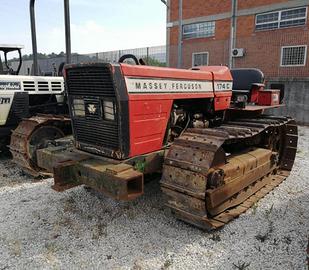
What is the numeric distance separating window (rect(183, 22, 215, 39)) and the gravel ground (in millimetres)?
16673

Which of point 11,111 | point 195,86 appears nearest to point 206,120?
point 195,86

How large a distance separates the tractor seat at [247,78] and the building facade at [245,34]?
1019cm

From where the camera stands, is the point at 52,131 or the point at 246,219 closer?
the point at 246,219

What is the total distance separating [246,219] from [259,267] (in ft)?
3.07

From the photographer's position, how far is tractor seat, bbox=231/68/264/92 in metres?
5.87

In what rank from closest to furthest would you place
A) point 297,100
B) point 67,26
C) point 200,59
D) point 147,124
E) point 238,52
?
point 147,124 → point 67,26 → point 297,100 → point 238,52 → point 200,59

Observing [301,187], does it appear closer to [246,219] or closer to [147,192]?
[246,219]

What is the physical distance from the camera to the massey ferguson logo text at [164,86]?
10.7 ft

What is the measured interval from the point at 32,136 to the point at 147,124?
2.91 metres

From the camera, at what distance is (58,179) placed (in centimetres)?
342

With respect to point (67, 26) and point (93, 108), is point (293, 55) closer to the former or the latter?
point (67, 26)

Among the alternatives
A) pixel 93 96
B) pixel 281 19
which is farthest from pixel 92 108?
pixel 281 19

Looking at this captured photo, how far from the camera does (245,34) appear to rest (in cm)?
1806

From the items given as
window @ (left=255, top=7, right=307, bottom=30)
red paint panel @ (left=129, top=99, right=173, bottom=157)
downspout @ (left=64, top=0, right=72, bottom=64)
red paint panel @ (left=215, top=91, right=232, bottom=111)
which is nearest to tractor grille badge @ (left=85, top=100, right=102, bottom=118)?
red paint panel @ (left=129, top=99, right=173, bottom=157)
